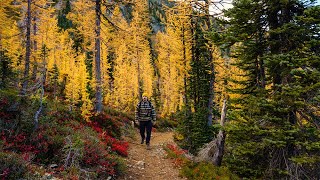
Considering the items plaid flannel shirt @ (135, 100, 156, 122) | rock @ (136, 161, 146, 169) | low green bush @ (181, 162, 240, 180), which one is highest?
plaid flannel shirt @ (135, 100, 156, 122)

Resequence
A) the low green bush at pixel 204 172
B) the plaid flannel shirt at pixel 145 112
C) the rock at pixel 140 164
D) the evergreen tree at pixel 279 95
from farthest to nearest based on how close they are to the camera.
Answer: the plaid flannel shirt at pixel 145 112 → the rock at pixel 140 164 → the low green bush at pixel 204 172 → the evergreen tree at pixel 279 95

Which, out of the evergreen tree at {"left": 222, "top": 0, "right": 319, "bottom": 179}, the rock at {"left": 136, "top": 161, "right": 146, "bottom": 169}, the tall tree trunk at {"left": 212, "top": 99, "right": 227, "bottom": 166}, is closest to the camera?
the evergreen tree at {"left": 222, "top": 0, "right": 319, "bottom": 179}

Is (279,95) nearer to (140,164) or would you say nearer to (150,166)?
(150,166)

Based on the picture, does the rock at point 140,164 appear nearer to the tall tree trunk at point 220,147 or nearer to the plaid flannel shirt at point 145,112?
the plaid flannel shirt at point 145,112

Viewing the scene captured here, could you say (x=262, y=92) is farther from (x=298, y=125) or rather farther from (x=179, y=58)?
(x=179, y=58)

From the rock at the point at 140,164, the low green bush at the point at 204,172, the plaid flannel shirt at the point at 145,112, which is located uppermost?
the plaid flannel shirt at the point at 145,112

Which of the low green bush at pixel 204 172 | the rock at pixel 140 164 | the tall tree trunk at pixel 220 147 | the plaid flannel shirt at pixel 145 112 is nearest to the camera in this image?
the low green bush at pixel 204 172

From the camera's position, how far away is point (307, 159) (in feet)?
17.6

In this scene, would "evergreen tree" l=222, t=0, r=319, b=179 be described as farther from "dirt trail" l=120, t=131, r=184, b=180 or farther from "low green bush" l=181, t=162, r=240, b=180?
"dirt trail" l=120, t=131, r=184, b=180

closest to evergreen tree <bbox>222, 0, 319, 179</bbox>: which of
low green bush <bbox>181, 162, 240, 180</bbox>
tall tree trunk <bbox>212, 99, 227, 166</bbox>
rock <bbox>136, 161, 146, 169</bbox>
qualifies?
low green bush <bbox>181, 162, 240, 180</bbox>

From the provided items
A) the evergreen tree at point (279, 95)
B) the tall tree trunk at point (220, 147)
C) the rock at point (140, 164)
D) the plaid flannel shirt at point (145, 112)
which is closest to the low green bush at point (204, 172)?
the evergreen tree at point (279, 95)

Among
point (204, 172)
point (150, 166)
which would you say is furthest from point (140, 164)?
point (204, 172)

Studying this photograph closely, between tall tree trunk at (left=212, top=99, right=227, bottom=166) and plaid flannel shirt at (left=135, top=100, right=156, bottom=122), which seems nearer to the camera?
tall tree trunk at (left=212, top=99, right=227, bottom=166)

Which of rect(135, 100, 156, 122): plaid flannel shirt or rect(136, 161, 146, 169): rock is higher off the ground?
rect(135, 100, 156, 122): plaid flannel shirt
